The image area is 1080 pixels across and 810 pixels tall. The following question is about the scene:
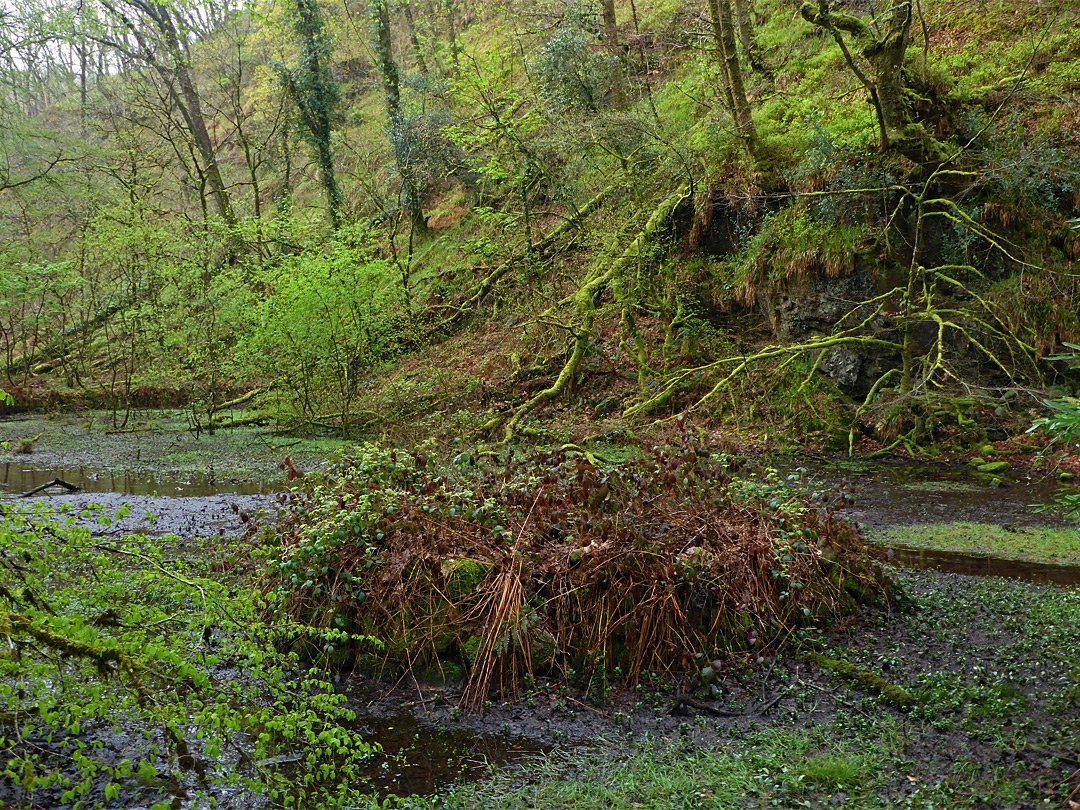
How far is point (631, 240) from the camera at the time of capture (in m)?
14.7

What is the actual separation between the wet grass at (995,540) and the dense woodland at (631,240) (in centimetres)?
299

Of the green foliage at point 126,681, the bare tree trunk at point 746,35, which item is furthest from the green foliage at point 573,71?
the green foliage at point 126,681

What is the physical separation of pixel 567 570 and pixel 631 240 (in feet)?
35.7

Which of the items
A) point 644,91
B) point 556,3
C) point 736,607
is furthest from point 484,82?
point 736,607

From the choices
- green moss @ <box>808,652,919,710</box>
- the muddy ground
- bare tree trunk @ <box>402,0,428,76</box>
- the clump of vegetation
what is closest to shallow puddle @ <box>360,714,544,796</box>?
the muddy ground

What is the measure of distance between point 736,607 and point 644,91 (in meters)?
15.1

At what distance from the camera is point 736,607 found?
189 inches

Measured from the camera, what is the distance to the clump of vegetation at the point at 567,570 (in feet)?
15.3

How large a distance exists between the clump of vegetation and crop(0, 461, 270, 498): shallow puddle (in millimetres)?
5158

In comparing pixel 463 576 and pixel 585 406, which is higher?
pixel 585 406

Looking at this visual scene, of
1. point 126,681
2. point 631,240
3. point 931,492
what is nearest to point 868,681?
point 126,681

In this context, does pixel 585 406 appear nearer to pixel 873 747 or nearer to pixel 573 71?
pixel 573 71

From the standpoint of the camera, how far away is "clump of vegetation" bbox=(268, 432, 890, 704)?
4.67 m

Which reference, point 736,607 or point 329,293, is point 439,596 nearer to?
point 736,607
